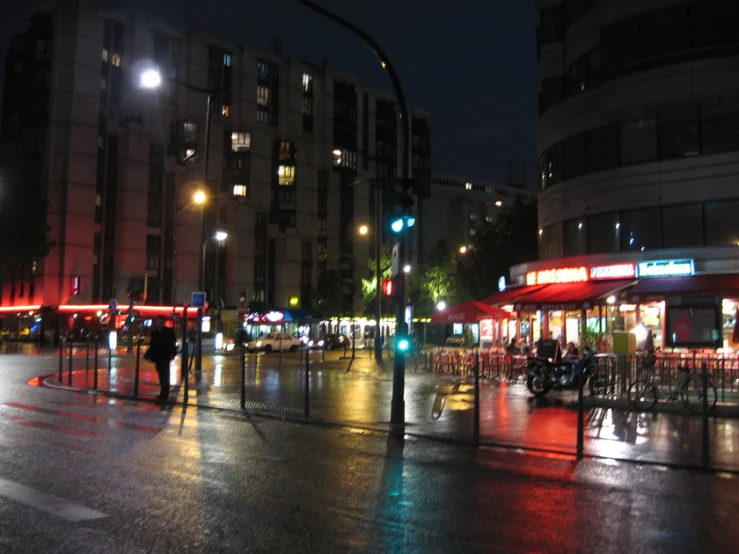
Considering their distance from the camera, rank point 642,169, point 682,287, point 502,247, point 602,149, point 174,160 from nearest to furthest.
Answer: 1. point 682,287
2. point 642,169
3. point 602,149
4. point 502,247
5. point 174,160

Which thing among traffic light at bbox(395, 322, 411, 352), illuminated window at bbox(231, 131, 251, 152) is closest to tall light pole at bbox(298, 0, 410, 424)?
traffic light at bbox(395, 322, 411, 352)

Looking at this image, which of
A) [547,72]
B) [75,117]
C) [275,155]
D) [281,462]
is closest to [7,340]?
[75,117]

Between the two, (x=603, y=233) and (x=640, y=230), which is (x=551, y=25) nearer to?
(x=603, y=233)

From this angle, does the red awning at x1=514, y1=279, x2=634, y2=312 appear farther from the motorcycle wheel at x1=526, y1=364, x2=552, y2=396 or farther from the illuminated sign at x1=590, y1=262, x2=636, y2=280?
the motorcycle wheel at x1=526, y1=364, x2=552, y2=396

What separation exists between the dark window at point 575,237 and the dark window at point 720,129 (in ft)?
17.3

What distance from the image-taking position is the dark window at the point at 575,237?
27.9m

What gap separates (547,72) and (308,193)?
55.7 meters

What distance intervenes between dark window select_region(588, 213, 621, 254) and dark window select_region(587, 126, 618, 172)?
1863 mm

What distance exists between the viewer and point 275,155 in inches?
3260

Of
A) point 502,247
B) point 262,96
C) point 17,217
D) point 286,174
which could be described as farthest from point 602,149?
point 262,96

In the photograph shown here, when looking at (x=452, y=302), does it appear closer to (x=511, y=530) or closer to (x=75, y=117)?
(x=75, y=117)

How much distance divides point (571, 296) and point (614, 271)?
2172 mm

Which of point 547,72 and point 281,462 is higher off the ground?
point 547,72

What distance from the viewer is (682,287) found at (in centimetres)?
2292
